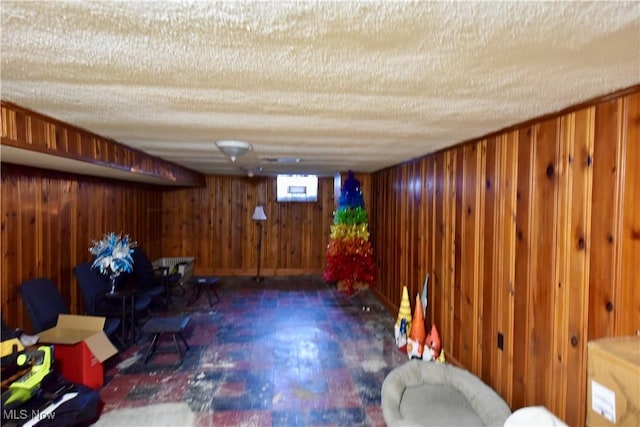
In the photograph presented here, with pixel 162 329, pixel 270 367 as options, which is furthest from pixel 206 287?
pixel 270 367

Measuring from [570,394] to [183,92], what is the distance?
7.46 ft

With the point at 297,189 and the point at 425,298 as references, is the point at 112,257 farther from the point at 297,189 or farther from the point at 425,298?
the point at 297,189

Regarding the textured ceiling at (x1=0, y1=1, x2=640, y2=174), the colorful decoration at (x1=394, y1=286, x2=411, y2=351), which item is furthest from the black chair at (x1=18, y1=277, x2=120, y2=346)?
the colorful decoration at (x1=394, y1=286, x2=411, y2=351)

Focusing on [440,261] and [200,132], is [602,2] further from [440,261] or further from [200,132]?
[440,261]

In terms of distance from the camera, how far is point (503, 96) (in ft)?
4.72

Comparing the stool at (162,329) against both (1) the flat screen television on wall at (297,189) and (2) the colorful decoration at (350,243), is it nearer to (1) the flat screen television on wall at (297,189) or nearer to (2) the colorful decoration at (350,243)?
(2) the colorful decoration at (350,243)

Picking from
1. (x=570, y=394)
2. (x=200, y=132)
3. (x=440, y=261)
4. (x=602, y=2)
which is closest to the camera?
(x=602, y=2)

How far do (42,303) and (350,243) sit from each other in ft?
11.7

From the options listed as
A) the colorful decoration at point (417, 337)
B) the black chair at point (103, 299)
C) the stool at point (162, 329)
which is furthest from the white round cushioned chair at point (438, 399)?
the black chair at point (103, 299)

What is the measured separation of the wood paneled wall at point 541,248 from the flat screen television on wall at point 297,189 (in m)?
3.70

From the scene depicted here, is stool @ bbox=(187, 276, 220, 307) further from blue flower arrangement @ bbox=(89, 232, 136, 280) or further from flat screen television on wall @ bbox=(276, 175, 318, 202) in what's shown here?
flat screen television on wall @ bbox=(276, 175, 318, 202)

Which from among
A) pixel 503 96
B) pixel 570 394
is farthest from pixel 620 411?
pixel 503 96

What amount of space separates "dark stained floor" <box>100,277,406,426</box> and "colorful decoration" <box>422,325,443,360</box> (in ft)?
0.86

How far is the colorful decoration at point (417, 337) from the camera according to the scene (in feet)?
10.4
